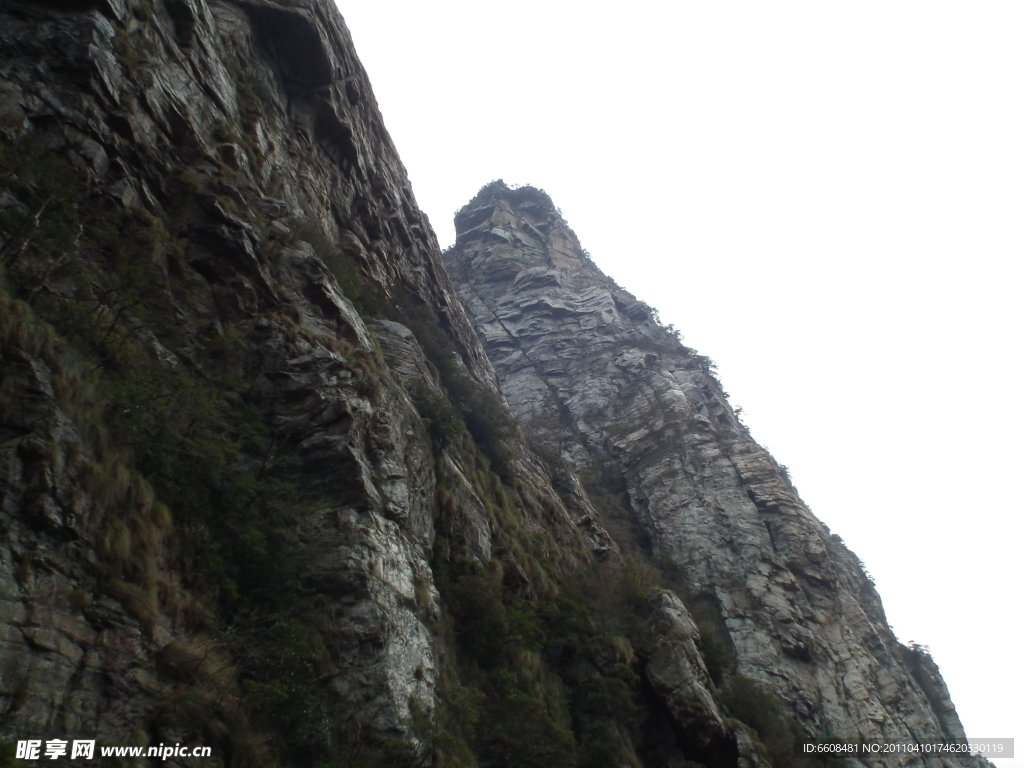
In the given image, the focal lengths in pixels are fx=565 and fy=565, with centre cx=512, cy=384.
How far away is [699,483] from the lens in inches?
1492

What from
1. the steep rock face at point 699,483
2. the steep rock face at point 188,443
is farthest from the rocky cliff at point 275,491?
the steep rock face at point 699,483

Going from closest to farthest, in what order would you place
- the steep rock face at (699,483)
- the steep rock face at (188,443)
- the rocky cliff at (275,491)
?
the steep rock face at (188,443), the rocky cliff at (275,491), the steep rock face at (699,483)

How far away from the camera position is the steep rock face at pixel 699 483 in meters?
28.3

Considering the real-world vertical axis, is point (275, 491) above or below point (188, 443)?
below

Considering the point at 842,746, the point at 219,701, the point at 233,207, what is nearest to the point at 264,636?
the point at 219,701

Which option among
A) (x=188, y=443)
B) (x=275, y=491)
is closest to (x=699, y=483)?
(x=275, y=491)

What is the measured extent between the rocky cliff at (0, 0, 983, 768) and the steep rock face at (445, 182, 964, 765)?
0.34 metres

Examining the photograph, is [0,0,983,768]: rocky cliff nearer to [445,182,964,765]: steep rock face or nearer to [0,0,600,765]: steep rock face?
[0,0,600,765]: steep rock face

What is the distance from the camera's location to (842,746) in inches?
974

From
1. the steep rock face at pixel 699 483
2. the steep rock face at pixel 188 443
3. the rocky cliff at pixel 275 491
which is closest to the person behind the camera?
the steep rock face at pixel 188 443

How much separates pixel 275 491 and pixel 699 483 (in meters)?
31.7

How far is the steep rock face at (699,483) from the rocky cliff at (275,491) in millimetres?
342

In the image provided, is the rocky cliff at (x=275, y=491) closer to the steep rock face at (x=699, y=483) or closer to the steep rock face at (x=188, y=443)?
the steep rock face at (x=188, y=443)

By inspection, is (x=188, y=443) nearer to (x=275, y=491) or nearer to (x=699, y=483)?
(x=275, y=491)
